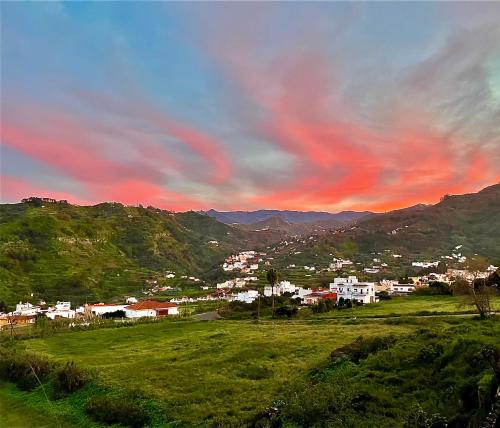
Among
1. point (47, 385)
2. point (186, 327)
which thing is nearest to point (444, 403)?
point (47, 385)

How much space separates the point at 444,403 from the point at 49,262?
575 feet

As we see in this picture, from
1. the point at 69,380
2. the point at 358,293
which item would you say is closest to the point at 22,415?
the point at 69,380

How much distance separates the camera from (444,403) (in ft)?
53.2

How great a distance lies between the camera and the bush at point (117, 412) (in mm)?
22734

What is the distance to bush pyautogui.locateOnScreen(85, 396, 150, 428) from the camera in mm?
22734

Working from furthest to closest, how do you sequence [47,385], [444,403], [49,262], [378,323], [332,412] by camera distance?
1. [49,262]
2. [378,323]
3. [47,385]
4. [332,412]
5. [444,403]

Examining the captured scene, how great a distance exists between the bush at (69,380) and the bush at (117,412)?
16.3 feet

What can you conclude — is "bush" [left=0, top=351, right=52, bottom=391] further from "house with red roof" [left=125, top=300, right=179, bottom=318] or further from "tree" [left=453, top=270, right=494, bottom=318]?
"house with red roof" [left=125, top=300, right=179, bottom=318]

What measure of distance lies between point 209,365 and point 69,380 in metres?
10.2

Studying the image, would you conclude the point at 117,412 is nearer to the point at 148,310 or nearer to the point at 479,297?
the point at 479,297

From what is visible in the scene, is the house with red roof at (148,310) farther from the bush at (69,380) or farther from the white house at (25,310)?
the bush at (69,380)

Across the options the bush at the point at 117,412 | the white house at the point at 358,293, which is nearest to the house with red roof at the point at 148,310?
the white house at the point at 358,293

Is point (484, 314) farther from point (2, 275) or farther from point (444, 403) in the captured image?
point (2, 275)

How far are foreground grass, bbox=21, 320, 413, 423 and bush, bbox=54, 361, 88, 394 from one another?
5.35ft
